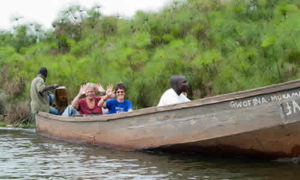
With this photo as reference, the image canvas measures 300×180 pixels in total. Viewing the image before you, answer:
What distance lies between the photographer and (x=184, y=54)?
12375mm

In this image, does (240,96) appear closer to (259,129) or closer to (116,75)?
(259,129)

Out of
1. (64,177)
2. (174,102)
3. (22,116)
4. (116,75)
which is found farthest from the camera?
(22,116)

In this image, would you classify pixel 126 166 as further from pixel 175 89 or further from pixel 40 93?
pixel 40 93

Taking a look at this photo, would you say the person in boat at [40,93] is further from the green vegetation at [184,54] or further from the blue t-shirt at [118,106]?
the green vegetation at [184,54]

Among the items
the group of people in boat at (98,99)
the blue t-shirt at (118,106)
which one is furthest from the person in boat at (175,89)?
the blue t-shirt at (118,106)

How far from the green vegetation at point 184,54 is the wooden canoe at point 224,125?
3.60 m

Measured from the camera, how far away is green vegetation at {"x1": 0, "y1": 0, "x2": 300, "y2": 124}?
11.3 m

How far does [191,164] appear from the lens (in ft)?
24.6

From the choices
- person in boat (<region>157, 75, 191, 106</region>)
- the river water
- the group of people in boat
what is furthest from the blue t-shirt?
person in boat (<region>157, 75, 191, 106</region>)

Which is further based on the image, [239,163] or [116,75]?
[116,75]

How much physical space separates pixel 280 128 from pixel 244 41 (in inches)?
217

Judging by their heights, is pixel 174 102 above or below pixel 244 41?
below

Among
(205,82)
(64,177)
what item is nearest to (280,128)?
(64,177)

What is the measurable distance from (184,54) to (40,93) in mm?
3541
